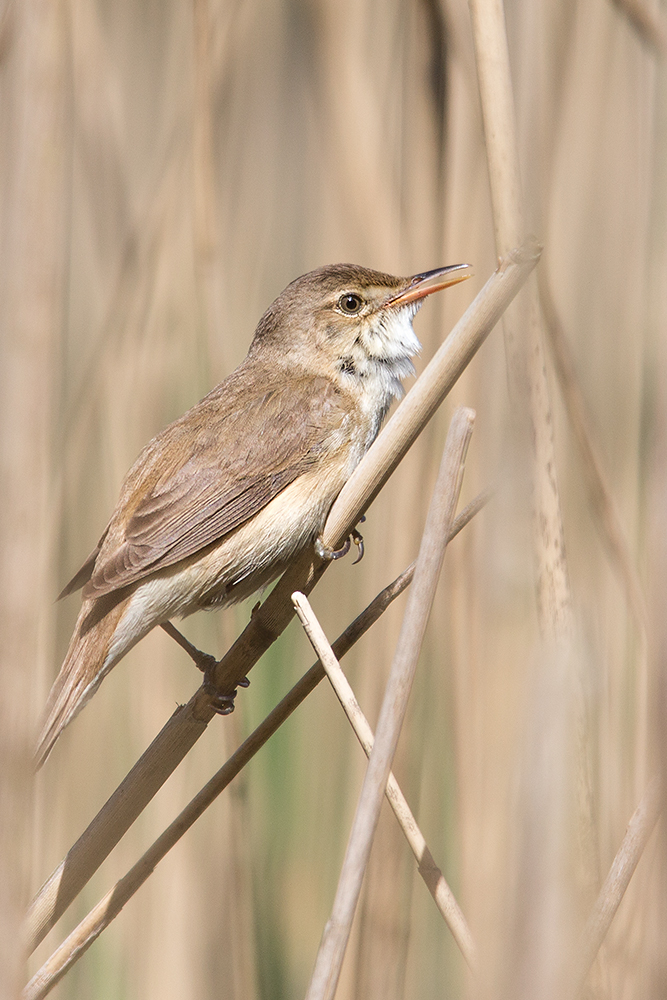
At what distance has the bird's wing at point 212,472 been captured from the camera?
218 cm

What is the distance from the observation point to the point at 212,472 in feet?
7.53

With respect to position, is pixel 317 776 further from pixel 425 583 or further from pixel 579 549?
pixel 425 583

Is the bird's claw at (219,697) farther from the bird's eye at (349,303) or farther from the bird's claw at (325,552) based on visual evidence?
the bird's eye at (349,303)

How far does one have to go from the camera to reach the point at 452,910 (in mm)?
1684

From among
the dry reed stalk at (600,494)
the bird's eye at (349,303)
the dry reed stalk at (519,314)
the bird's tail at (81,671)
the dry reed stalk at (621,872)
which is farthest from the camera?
the bird's eye at (349,303)

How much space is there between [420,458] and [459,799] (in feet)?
2.47

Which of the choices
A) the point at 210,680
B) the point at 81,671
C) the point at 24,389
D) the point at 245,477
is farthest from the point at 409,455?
the point at 24,389

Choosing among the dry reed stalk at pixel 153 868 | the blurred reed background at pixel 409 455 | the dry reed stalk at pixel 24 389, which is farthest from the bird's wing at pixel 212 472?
the dry reed stalk at pixel 24 389

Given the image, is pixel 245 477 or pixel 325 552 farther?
pixel 245 477

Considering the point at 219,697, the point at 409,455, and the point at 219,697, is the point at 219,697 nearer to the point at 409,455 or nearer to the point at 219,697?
the point at 219,697

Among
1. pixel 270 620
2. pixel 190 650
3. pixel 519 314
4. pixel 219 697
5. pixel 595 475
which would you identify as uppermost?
pixel 519 314

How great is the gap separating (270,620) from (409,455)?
0.63 metres

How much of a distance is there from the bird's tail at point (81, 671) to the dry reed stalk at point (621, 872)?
3.06ft

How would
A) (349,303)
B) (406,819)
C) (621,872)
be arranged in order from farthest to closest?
(349,303), (406,819), (621,872)
